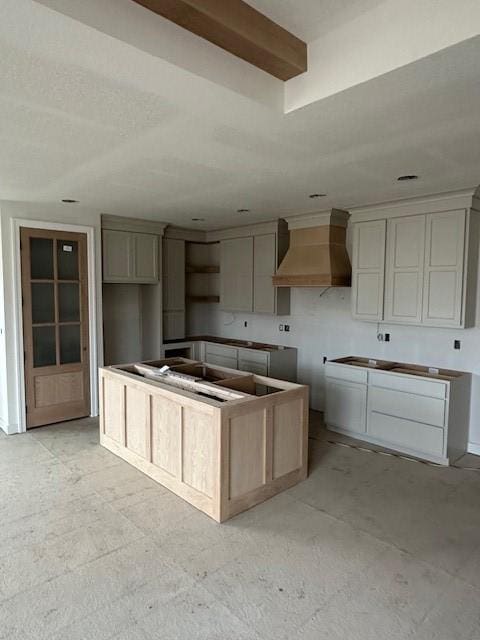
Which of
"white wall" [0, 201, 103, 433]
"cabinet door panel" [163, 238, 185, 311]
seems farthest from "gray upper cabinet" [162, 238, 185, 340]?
"white wall" [0, 201, 103, 433]

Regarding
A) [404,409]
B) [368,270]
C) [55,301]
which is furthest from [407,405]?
[55,301]

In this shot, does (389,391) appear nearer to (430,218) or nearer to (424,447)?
(424,447)

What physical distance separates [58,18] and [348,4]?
1124 mm

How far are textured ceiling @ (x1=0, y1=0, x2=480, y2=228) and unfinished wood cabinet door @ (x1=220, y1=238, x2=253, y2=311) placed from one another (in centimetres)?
178

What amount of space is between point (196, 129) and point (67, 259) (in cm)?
312

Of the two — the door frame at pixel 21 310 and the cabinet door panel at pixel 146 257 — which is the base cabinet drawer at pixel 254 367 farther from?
the door frame at pixel 21 310

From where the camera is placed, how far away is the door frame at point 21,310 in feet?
14.9

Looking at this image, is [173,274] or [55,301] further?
[173,274]

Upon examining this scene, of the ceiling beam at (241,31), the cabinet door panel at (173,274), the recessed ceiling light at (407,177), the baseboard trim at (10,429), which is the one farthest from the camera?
the cabinet door panel at (173,274)

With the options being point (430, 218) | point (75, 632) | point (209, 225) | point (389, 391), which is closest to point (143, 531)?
point (75, 632)

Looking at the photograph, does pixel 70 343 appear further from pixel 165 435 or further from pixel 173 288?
pixel 165 435

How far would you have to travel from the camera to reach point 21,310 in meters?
4.61

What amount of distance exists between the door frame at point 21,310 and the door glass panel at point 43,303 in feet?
0.56


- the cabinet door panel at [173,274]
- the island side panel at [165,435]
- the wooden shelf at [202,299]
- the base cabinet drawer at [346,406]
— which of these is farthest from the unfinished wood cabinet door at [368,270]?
the cabinet door panel at [173,274]
